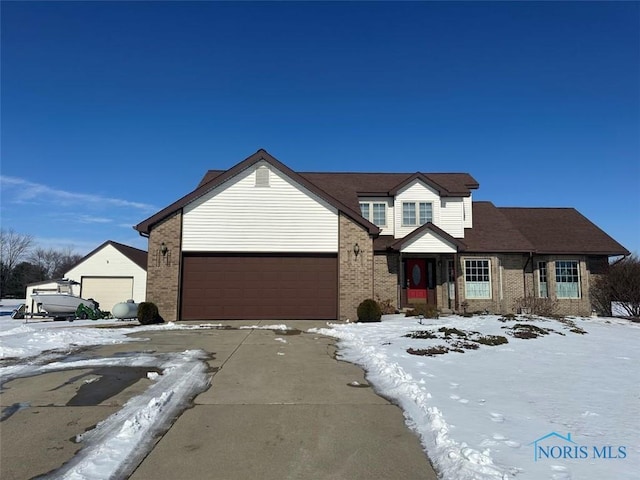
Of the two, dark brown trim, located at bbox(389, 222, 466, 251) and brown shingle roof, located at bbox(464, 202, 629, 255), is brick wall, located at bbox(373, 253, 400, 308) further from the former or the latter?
brown shingle roof, located at bbox(464, 202, 629, 255)

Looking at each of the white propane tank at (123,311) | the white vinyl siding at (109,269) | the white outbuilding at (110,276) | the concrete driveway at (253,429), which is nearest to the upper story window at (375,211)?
the white propane tank at (123,311)

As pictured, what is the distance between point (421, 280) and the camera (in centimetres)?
1956

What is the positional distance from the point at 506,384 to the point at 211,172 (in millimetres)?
17294

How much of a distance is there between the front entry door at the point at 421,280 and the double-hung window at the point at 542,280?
17.0ft

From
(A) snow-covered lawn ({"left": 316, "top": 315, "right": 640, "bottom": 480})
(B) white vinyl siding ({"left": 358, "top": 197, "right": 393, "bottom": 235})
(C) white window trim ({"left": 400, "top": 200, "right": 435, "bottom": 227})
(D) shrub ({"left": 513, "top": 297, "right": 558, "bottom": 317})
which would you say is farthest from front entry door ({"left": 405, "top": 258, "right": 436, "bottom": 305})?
(A) snow-covered lawn ({"left": 316, "top": 315, "right": 640, "bottom": 480})

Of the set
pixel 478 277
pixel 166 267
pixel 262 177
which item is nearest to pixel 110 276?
pixel 166 267

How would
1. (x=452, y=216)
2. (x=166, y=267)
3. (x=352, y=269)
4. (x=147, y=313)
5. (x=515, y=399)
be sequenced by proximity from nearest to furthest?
(x=515, y=399) < (x=147, y=313) < (x=166, y=267) < (x=352, y=269) < (x=452, y=216)

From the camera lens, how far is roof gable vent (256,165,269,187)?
16.6m

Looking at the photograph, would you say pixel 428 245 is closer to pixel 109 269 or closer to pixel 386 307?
pixel 386 307

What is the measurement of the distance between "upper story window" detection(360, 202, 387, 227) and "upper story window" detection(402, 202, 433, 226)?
3.26 feet

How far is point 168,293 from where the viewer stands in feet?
51.9

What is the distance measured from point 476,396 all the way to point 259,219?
39.2ft

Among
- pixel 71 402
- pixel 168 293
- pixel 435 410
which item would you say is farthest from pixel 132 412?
pixel 168 293

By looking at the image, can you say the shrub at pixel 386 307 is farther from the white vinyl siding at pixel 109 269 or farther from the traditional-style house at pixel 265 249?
the white vinyl siding at pixel 109 269
